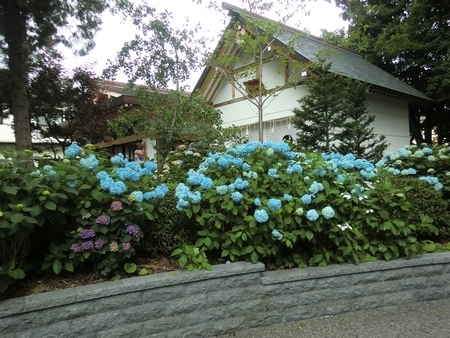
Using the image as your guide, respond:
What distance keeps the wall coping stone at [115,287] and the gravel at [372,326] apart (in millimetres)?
470

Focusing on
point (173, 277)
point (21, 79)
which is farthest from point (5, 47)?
point (173, 277)

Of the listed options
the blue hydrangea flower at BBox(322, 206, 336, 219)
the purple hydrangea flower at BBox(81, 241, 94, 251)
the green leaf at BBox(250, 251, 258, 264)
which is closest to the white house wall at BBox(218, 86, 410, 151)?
the blue hydrangea flower at BBox(322, 206, 336, 219)

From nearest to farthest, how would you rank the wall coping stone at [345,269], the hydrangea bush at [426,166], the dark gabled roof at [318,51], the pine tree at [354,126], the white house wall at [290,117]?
the wall coping stone at [345,269] < the hydrangea bush at [426,166] < the dark gabled roof at [318,51] < the pine tree at [354,126] < the white house wall at [290,117]

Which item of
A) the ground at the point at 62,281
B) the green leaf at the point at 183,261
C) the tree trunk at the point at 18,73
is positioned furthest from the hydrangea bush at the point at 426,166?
the tree trunk at the point at 18,73

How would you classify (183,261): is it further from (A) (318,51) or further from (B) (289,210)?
(A) (318,51)

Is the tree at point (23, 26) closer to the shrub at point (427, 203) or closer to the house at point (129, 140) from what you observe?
the house at point (129, 140)

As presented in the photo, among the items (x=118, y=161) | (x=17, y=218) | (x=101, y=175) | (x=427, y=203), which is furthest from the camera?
(x=427, y=203)

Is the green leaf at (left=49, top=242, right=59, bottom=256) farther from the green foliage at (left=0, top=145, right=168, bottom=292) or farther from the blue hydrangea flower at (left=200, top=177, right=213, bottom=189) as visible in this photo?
the blue hydrangea flower at (left=200, top=177, right=213, bottom=189)

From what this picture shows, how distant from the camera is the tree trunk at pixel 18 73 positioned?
5.90 metres

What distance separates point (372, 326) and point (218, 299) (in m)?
1.25

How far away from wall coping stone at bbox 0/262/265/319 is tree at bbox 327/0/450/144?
422 inches

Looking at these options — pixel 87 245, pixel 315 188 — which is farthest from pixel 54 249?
pixel 315 188

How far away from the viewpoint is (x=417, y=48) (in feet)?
41.2

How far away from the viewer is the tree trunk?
5.90 meters
